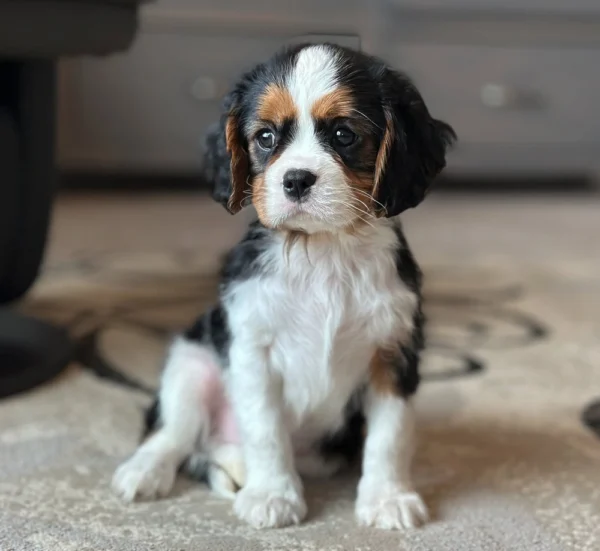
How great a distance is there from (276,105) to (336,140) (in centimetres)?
9

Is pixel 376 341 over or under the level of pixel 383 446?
over

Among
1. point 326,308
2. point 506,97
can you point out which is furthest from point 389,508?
point 506,97

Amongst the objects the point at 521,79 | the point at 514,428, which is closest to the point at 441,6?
the point at 521,79

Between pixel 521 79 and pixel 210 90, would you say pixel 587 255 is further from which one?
pixel 210 90

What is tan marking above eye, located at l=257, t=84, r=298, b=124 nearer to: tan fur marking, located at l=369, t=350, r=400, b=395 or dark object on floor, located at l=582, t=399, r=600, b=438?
tan fur marking, located at l=369, t=350, r=400, b=395

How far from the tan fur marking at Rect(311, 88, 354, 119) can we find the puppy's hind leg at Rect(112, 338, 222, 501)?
1.44ft

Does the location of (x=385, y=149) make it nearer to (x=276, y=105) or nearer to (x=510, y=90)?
(x=276, y=105)

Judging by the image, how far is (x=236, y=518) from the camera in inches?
45.6

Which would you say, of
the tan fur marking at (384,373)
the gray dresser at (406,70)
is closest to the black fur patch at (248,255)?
the tan fur marking at (384,373)

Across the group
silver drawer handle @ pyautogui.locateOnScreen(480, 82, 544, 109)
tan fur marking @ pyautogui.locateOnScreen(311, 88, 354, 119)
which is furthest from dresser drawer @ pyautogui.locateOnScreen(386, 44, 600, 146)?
tan fur marking @ pyautogui.locateOnScreen(311, 88, 354, 119)

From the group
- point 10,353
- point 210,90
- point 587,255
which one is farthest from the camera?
point 210,90

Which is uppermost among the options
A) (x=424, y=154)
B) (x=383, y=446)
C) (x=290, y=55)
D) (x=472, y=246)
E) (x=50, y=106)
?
(x=290, y=55)

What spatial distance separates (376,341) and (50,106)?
41.2 inches

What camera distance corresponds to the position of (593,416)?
1562mm
